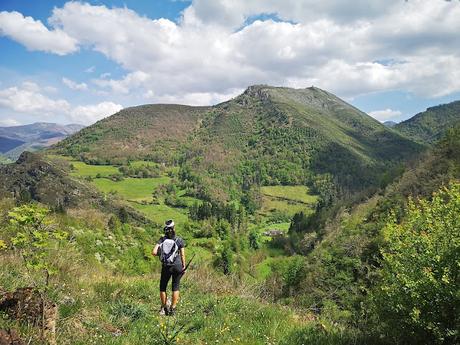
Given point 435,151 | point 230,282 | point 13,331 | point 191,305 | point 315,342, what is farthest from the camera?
point 435,151

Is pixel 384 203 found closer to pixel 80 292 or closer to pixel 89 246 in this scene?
pixel 89 246

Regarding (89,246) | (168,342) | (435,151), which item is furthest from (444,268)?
(435,151)

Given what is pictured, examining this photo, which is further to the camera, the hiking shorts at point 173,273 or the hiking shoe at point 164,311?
the hiking shorts at point 173,273

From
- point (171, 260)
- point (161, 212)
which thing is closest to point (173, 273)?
point (171, 260)

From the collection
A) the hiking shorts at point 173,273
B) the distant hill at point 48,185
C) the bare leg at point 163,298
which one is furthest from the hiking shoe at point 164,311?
the distant hill at point 48,185

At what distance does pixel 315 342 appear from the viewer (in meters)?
8.06

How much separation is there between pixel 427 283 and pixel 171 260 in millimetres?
6252

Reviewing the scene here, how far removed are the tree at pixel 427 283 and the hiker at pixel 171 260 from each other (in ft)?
17.0

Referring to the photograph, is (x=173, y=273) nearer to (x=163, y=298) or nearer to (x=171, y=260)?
(x=171, y=260)

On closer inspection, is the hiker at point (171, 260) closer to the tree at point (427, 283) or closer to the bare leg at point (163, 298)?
the bare leg at point (163, 298)

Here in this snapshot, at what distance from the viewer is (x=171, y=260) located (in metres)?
10.3

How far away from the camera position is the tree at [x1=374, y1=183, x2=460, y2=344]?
8258 millimetres

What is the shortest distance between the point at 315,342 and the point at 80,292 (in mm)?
5436

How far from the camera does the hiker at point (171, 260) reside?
1002 centimetres
